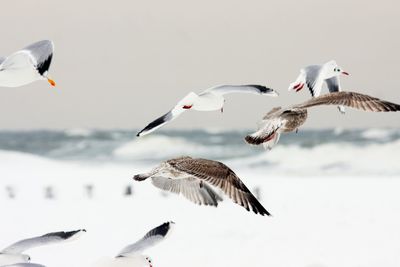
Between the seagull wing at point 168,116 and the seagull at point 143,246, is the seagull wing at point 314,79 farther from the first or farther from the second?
the seagull at point 143,246

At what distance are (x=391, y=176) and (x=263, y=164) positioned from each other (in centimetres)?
147

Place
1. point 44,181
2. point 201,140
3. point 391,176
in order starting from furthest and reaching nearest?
point 201,140
point 391,176
point 44,181

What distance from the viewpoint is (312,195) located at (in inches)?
216

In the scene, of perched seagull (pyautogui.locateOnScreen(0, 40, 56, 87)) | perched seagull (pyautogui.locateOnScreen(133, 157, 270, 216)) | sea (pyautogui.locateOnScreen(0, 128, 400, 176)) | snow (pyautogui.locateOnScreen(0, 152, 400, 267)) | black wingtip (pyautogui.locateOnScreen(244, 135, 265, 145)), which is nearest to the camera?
black wingtip (pyautogui.locateOnScreen(244, 135, 265, 145))

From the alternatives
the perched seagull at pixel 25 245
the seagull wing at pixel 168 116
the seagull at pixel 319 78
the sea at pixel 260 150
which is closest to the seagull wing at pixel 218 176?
the seagull wing at pixel 168 116

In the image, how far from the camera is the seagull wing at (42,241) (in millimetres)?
1693

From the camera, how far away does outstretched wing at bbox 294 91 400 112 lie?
4.68 feet

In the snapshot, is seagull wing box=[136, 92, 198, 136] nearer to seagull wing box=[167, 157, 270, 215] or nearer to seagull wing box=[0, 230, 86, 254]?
seagull wing box=[167, 157, 270, 215]

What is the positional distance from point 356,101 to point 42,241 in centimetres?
89

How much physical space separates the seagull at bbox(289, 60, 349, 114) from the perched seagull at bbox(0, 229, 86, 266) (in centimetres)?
71

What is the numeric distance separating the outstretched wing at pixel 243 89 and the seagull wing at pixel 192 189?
0.26m

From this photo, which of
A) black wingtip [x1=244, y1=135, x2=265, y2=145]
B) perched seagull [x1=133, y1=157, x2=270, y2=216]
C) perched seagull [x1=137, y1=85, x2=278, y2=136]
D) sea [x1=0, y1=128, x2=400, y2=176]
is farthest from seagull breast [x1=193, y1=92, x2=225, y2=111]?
sea [x1=0, y1=128, x2=400, y2=176]

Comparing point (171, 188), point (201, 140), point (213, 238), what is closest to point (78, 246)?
point (213, 238)

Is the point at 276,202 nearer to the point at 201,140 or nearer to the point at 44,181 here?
the point at 44,181
